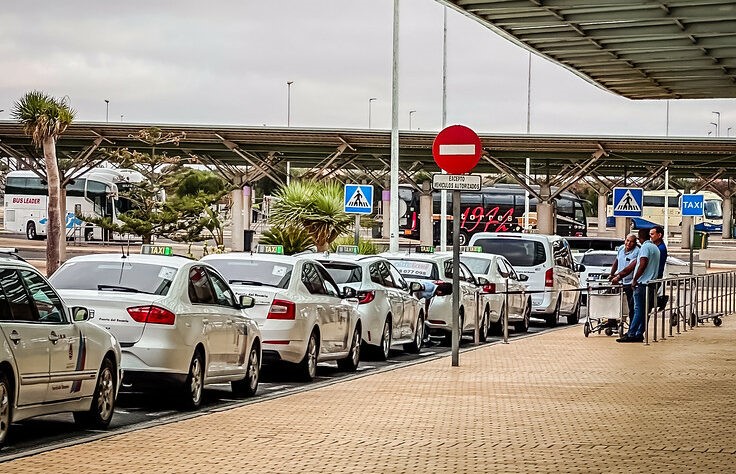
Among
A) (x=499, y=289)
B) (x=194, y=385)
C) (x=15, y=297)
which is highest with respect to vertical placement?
(x=15, y=297)

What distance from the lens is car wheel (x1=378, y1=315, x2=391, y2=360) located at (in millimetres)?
21656

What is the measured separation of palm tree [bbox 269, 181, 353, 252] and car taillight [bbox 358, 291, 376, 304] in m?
17.1

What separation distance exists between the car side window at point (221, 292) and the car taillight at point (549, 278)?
16.3m

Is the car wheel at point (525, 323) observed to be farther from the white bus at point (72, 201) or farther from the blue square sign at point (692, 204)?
the white bus at point (72, 201)

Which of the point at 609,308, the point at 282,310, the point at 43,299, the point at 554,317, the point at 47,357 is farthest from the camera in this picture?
the point at 554,317

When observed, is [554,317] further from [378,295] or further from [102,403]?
[102,403]

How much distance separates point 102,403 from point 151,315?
1.41 meters

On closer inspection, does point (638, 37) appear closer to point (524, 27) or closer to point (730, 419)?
point (524, 27)

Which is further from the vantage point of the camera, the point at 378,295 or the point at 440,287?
the point at 440,287

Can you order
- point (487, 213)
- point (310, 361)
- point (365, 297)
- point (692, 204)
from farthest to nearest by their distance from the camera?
1. point (487, 213)
2. point (692, 204)
3. point (365, 297)
4. point (310, 361)

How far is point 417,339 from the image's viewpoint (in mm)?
23719

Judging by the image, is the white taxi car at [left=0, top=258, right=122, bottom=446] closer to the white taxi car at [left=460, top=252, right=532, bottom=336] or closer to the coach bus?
the white taxi car at [left=460, top=252, right=532, bottom=336]

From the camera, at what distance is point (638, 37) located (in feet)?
62.6

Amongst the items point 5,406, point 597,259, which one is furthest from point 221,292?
point 597,259
